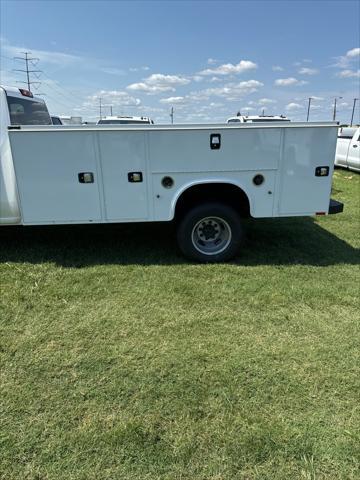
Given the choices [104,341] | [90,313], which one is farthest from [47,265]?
[104,341]

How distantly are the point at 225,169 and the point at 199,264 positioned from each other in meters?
1.23

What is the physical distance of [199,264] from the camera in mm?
4805

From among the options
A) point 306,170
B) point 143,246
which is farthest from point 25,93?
point 306,170

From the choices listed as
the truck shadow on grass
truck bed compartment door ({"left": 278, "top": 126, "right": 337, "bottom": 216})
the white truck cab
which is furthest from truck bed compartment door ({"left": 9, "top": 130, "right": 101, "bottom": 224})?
truck bed compartment door ({"left": 278, "top": 126, "right": 337, "bottom": 216})

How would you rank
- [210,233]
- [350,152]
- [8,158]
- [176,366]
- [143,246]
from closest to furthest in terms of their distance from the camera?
[176,366], [8,158], [210,233], [143,246], [350,152]

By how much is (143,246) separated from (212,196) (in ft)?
4.23

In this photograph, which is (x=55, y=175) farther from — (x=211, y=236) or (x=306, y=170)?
(x=306, y=170)

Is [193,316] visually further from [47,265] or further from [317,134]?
[317,134]

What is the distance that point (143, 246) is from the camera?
17.7 ft

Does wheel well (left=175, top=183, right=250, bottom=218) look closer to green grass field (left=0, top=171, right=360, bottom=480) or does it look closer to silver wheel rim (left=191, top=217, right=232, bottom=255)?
Answer: silver wheel rim (left=191, top=217, right=232, bottom=255)

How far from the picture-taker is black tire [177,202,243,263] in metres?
4.68

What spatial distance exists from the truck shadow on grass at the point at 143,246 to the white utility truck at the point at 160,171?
1.80 ft

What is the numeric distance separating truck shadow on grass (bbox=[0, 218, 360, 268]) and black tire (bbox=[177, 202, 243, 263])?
0.71 ft

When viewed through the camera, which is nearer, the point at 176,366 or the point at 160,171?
the point at 176,366
